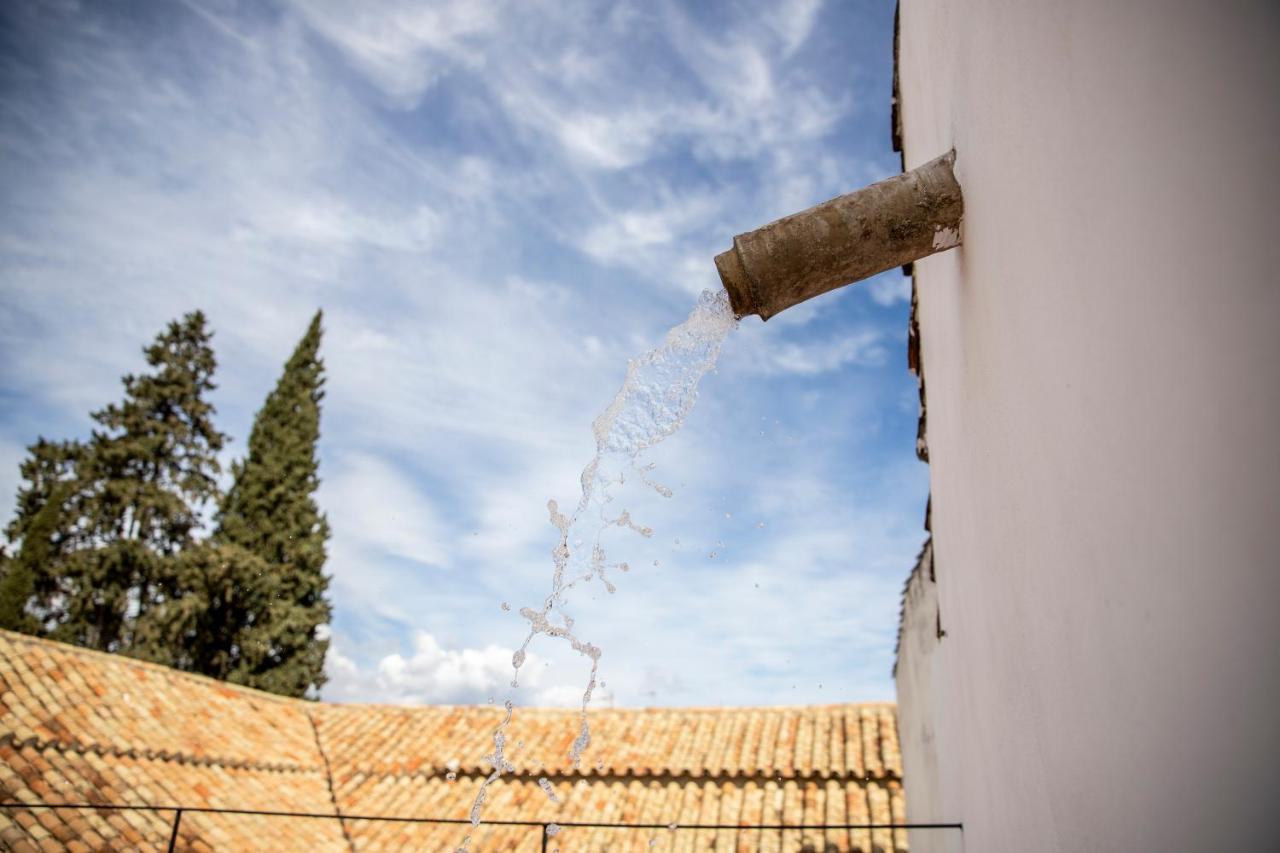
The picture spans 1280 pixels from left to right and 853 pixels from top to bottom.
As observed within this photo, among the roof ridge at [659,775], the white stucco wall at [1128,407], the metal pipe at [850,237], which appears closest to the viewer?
the white stucco wall at [1128,407]

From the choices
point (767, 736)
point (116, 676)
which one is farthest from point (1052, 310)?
point (116, 676)

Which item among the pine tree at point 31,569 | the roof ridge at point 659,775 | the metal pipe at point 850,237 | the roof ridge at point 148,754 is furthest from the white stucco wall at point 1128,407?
the pine tree at point 31,569

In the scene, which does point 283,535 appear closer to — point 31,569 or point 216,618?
point 216,618

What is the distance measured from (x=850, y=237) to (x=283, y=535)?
23.2 metres

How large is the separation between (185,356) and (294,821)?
1763 centimetres

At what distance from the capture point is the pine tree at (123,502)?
824 inches

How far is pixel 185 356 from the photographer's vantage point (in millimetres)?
24156

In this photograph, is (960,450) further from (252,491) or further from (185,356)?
(185,356)

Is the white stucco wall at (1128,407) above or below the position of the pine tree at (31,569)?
below

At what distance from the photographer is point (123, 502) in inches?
856

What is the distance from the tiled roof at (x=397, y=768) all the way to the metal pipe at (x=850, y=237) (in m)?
8.13

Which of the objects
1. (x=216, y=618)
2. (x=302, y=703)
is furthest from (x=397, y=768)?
(x=216, y=618)

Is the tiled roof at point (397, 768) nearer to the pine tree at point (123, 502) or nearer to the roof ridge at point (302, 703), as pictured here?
the roof ridge at point (302, 703)

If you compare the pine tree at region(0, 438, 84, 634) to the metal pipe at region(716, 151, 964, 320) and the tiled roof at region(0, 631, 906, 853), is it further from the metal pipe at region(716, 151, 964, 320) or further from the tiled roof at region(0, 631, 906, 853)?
the metal pipe at region(716, 151, 964, 320)
